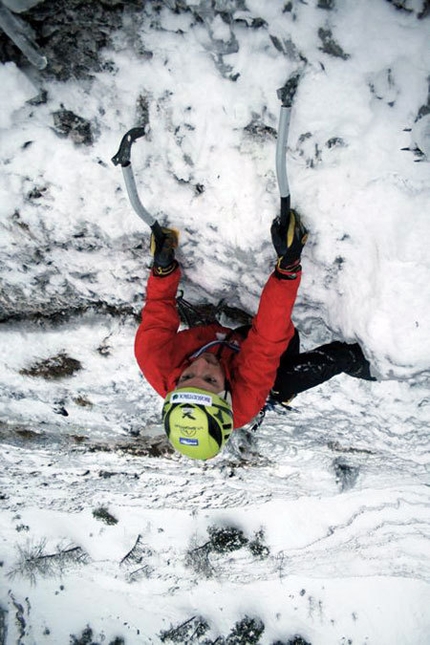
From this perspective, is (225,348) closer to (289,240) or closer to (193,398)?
(193,398)

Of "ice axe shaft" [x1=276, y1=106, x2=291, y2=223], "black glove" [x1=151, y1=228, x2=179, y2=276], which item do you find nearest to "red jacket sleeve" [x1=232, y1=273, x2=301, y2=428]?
"ice axe shaft" [x1=276, y1=106, x2=291, y2=223]

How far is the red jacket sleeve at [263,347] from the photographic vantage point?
243 cm

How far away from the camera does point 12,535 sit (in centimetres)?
705

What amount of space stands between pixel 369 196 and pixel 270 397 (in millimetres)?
1662

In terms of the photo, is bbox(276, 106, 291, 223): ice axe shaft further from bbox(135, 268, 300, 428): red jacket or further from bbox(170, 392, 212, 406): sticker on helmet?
bbox(170, 392, 212, 406): sticker on helmet

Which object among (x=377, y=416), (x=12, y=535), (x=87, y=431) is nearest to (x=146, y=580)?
(x=12, y=535)

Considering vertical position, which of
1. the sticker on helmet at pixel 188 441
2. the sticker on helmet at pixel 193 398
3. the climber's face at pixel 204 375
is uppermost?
the climber's face at pixel 204 375

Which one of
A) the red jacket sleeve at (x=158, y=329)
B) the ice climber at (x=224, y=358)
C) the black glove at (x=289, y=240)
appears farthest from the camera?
the red jacket sleeve at (x=158, y=329)

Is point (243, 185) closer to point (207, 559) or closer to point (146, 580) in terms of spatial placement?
point (207, 559)

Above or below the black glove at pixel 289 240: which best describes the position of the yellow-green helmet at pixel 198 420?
below

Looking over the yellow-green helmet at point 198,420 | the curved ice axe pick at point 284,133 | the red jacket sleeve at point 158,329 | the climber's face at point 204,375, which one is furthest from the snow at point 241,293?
the yellow-green helmet at point 198,420

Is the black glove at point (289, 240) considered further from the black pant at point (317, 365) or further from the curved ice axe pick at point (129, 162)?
the black pant at point (317, 365)

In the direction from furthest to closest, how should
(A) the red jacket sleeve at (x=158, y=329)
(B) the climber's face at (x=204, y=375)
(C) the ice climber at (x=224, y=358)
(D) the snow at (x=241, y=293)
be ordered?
(A) the red jacket sleeve at (x=158, y=329) → (B) the climber's face at (x=204, y=375) → (C) the ice climber at (x=224, y=358) → (D) the snow at (x=241, y=293)

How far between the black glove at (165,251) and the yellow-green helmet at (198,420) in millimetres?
757
